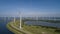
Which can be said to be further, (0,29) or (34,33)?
(0,29)

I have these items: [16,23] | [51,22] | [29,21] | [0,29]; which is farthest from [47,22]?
[0,29]

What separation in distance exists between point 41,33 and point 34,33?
0.47 metres

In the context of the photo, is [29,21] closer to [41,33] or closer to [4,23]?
[4,23]

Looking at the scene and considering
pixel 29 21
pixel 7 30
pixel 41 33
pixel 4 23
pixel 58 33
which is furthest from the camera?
pixel 29 21

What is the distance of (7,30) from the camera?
8531mm

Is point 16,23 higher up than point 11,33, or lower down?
higher up

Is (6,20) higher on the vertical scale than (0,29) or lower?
higher

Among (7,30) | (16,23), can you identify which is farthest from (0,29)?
(16,23)

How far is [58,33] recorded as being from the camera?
22.4ft

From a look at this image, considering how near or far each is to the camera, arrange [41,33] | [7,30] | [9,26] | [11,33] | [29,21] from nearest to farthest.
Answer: [41,33]
[11,33]
[7,30]
[9,26]
[29,21]

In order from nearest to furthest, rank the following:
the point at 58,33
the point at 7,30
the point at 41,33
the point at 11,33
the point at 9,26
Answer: the point at 41,33 → the point at 58,33 → the point at 11,33 → the point at 7,30 → the point at 9,26

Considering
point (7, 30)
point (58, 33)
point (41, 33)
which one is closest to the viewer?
point (41, 33)

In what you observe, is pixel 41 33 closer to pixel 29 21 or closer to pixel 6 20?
pixel 29 21

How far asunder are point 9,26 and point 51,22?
4.26 meters
